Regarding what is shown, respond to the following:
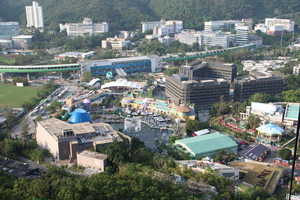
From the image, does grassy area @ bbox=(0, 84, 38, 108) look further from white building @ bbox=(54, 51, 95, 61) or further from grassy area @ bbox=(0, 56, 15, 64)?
grassy area @ bbox=(0, 56, 15, 64)

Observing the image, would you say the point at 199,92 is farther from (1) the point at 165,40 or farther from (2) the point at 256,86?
(1) the point at 165,40

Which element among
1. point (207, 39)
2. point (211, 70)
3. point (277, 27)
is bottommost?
point (211, 70)

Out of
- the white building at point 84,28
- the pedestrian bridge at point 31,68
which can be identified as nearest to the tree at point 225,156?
the pedestrian bridge at point 31,68

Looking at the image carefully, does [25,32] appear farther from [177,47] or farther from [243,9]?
[243,9]

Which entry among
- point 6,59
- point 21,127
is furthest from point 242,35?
point 21,127

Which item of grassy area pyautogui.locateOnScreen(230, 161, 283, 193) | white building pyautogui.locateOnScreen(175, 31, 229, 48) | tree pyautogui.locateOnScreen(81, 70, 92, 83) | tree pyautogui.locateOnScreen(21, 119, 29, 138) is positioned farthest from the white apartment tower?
grassy area pyautogui.locateOnScreen(230, 161, 283, 193)

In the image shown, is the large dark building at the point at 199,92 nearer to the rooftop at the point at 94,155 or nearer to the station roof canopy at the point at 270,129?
the station roof canopy at the point at 270,129
